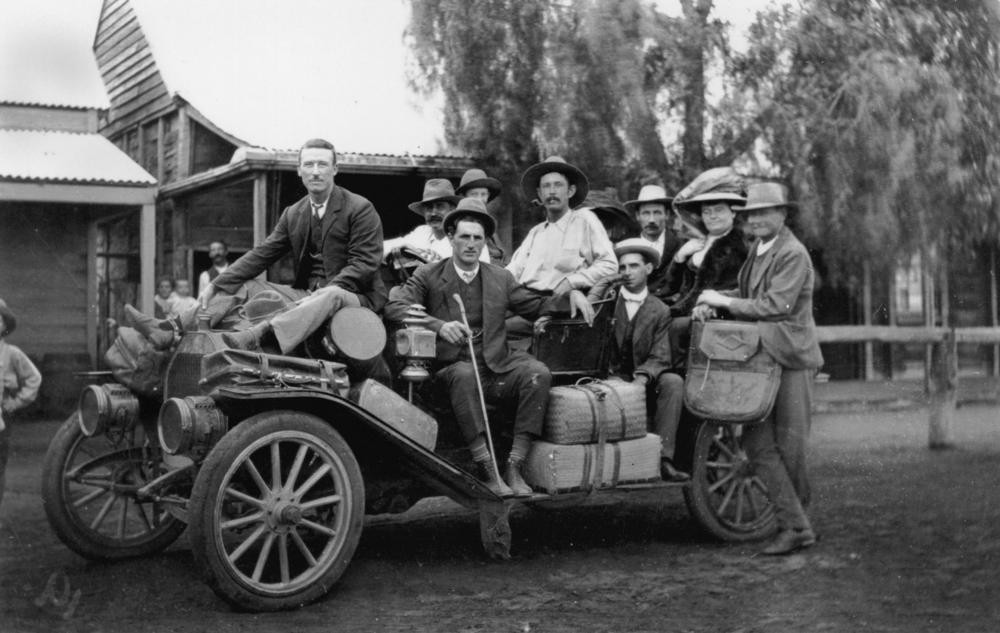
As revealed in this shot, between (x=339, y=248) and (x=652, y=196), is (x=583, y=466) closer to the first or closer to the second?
(x=339, y=248)

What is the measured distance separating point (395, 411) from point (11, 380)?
2.49 meters

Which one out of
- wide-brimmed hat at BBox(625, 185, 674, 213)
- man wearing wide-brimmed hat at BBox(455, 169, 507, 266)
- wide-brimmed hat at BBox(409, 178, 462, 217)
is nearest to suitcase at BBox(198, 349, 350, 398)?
man wearing wide-brimmed hat at BBox(455, 169, 507, 266)

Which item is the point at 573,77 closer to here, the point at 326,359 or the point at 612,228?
the point at 612,228

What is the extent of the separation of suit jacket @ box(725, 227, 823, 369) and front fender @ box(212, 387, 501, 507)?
1.69 meters

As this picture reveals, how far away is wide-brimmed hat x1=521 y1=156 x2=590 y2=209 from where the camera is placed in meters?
6.10

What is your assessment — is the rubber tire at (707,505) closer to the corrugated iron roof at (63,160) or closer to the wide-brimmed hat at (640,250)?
the wide-brimmed hat at (640,250)

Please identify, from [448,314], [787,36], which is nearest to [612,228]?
[448,314]

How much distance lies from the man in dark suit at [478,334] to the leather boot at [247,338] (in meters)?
0.74

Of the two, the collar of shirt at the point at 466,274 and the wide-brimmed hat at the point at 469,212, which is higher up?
the wide-brimmed hat at the point at 469,212

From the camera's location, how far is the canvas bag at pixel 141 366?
4898mm

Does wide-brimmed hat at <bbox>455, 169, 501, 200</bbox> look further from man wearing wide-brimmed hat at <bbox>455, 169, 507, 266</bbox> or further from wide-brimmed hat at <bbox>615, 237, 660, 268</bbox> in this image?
wide-brimmed hat at <bbox>615, 237, 660, 268</bbox>

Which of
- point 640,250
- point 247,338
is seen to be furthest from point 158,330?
point 640,250

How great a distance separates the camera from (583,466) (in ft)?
16.9

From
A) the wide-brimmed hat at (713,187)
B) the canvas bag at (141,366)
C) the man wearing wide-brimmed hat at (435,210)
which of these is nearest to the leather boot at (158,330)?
the canvas bag at (141,366)
